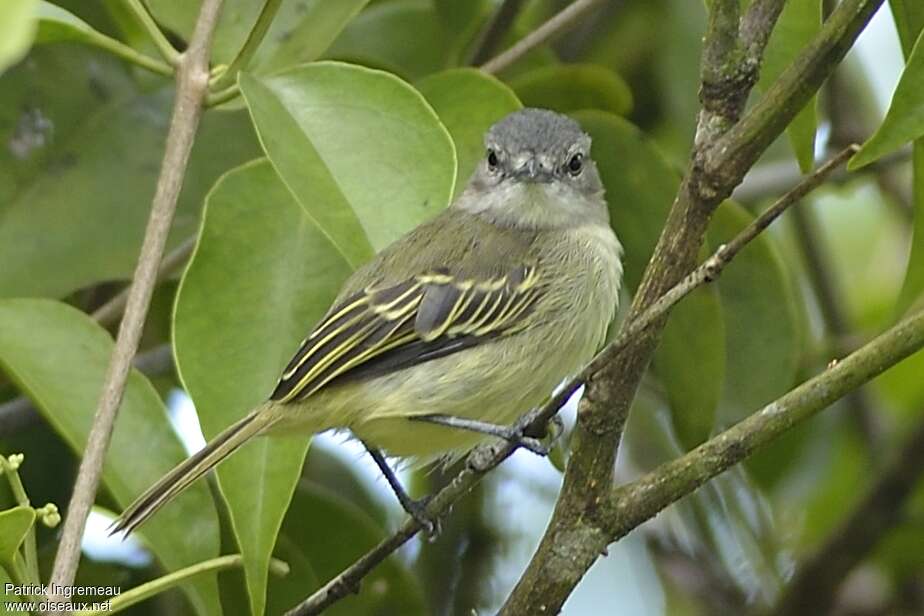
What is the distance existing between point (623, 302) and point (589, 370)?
149cm

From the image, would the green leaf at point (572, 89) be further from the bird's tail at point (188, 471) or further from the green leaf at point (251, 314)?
the bird's tail at point (188, 471)

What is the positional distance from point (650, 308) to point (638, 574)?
215cm

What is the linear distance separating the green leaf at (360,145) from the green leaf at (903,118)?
2.36 feet

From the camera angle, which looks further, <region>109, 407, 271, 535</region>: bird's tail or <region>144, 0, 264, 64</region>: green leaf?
<region>144, 0, 264, 64</region>: green leaf

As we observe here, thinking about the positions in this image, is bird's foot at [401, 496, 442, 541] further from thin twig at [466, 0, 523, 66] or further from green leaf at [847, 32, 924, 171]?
thin twig at [466, 0, 523, 66]

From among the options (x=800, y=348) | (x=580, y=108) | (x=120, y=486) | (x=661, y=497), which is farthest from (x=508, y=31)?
(x=661, y=497)

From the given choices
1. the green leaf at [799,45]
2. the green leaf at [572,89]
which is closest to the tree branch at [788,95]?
the green leaf at [799,45]

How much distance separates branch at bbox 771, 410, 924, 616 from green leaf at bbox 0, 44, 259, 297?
5.31 ft

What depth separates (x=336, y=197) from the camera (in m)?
2.43

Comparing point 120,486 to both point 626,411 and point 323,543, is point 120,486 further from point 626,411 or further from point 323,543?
point 626,411

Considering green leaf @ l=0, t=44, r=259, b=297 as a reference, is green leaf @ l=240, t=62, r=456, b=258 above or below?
below

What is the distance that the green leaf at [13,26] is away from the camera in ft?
3.46

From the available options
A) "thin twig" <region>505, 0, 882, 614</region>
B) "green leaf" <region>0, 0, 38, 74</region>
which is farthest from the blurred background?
"green leaf" <region>0, 0, 38, 74</region>

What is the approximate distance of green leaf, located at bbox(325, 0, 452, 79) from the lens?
11.7ft
